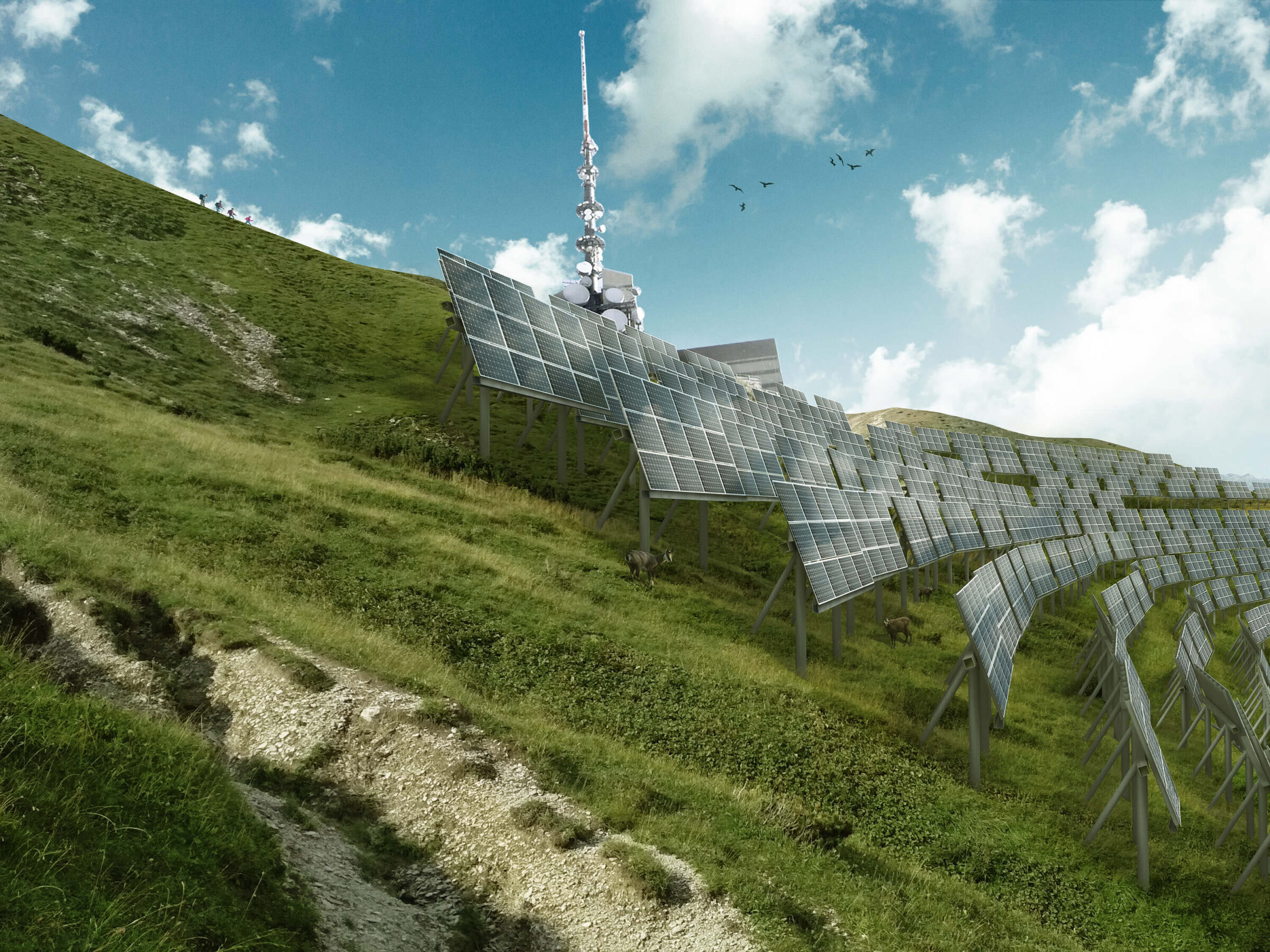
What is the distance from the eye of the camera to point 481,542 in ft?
69.2

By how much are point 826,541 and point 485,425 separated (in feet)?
49.1

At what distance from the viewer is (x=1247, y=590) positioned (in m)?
40.0

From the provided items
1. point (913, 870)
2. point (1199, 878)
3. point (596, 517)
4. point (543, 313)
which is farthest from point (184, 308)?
point (1199, 878)

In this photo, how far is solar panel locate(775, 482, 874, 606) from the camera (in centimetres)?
1817

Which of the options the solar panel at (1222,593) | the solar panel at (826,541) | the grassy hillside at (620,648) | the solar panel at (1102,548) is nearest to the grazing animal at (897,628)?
the grassy hillside at (620,648)

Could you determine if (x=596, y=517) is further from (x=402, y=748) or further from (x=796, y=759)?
(x=402, y=748)

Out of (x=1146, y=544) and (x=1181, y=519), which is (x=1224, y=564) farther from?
(x=1181, y=519)

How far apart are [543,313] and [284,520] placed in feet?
50.6

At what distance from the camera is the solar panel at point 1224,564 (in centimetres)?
A: 4534

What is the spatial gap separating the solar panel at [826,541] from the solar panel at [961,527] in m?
10.5

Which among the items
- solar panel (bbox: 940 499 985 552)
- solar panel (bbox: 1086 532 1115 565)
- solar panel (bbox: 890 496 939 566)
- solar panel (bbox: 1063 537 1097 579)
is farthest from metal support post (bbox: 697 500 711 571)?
solar panel (bbox: 1086 532 1115 565)

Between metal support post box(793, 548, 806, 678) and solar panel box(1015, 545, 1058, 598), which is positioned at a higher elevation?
solar panel box(1015, 545, 1058, 598)

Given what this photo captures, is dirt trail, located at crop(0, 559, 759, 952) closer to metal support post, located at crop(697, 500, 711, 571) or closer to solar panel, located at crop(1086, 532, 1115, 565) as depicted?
metal support post, located at crop(697, 500, 711, 571)

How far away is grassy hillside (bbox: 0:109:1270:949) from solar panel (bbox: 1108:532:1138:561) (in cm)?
969
